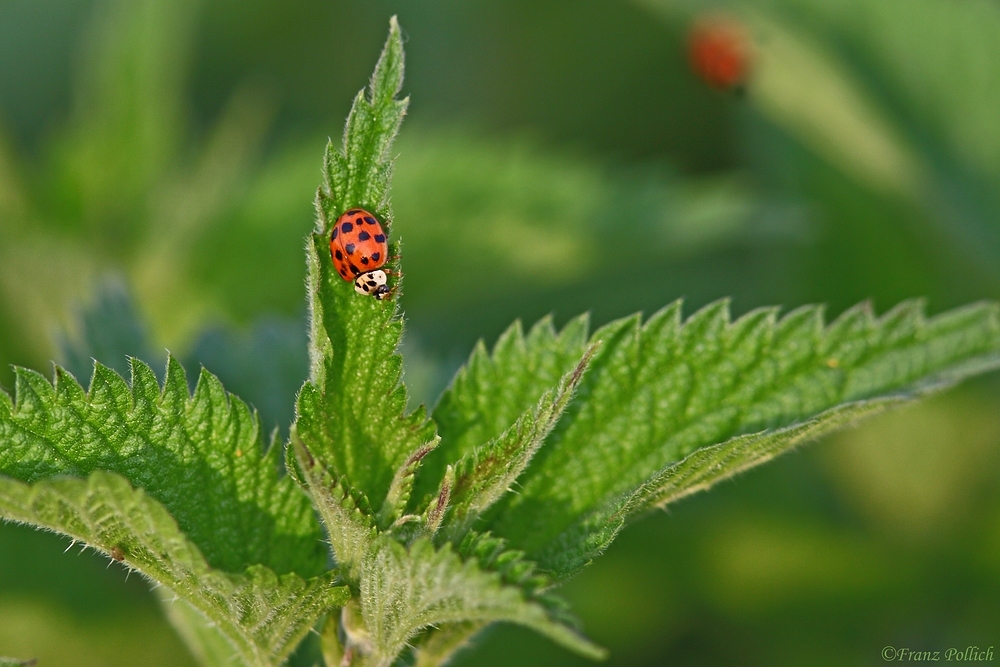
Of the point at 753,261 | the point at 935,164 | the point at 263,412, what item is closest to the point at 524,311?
the point at 753,261

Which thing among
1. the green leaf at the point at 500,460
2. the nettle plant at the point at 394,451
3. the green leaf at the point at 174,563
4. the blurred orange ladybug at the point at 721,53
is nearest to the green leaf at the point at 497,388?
the nettle plant at the point at 394,451

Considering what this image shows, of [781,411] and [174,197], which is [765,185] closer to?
[174,197]

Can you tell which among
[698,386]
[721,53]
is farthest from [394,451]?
[721,53]

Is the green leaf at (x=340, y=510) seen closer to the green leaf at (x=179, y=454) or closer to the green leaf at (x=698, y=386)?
the green leaf at (x=179, y=454)

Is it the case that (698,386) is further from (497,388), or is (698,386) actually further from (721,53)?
(721,53)

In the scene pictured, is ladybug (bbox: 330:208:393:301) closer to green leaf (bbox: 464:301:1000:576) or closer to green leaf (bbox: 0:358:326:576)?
green leaf (bbox: 0:358:326:576)
